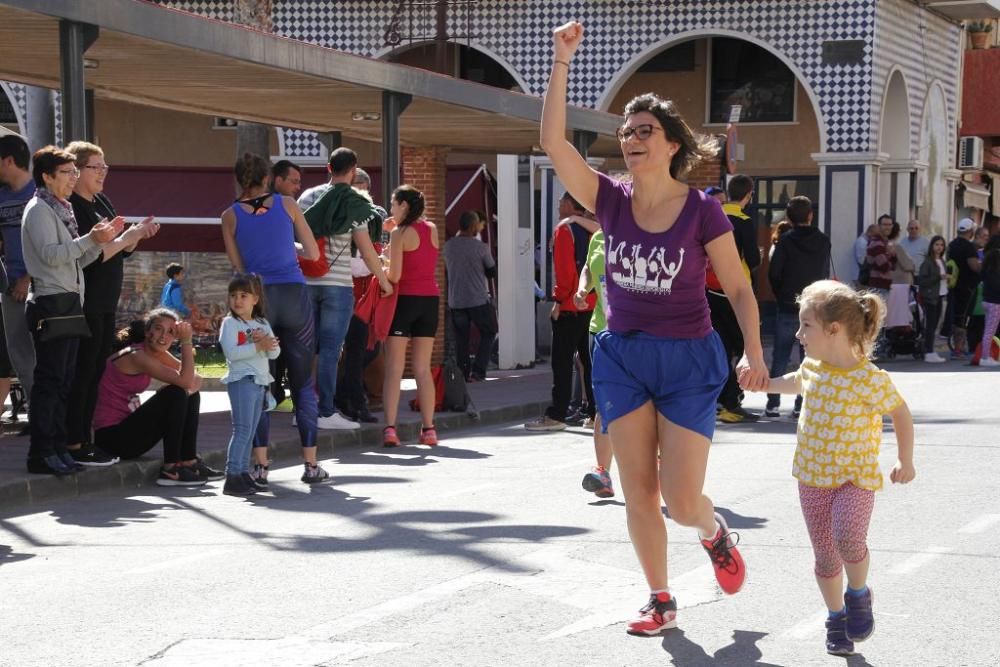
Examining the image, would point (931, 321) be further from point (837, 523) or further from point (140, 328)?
point (837, 523)

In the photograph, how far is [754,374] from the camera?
5.73 meters

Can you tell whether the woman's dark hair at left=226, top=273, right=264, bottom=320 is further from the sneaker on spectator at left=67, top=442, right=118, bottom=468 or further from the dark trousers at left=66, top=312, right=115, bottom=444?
the sneaker on spectator at left=67, top=442, right=118, bottom=468

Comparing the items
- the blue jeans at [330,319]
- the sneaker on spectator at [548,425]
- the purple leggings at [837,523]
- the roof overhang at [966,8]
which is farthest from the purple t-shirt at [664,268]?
the roof overhang at [966,8]

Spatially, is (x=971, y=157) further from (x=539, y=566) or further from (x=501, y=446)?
(x=539, y=566)

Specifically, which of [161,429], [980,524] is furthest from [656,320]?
[161,429]

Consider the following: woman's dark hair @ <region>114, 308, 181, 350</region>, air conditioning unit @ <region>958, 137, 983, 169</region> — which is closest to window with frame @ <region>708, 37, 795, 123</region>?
air conditioning unit @ <region>958, 137, 983, 169</region>

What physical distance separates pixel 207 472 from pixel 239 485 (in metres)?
0.64

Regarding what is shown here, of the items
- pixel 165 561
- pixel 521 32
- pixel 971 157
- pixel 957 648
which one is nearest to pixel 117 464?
pixel 165 561

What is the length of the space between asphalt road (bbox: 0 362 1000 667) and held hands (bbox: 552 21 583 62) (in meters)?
2.06

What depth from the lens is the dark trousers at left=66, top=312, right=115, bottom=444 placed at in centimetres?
998

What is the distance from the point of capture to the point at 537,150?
20766 millimetres

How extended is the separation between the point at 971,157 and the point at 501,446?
79.3ft

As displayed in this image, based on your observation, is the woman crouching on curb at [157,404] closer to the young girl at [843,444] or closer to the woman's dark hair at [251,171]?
the woman's dark hair at [251,171]

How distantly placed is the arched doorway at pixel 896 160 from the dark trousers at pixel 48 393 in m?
23.1
